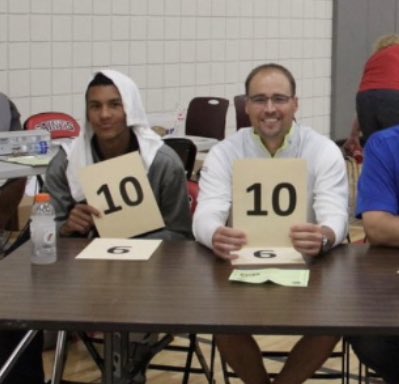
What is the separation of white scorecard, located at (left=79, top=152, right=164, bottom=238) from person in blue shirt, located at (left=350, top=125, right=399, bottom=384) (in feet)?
2.39

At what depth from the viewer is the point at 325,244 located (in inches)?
108

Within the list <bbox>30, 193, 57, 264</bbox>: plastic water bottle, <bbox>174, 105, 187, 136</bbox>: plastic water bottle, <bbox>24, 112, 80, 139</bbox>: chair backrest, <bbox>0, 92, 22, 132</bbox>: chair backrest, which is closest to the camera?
<bbox>30, 193, 57, 264</bbox>: plastic water bottle

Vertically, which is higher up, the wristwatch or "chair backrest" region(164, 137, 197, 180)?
"chair backrest" region(164, 137, 197, 180)

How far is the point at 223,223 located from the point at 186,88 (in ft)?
16.2

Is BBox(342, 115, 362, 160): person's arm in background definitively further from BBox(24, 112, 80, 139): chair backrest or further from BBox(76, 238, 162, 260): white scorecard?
BBox(76, 238, 162, 260): white scorecard

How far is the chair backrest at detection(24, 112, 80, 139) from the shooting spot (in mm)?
5539

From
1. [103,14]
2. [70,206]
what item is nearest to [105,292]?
[70,206]

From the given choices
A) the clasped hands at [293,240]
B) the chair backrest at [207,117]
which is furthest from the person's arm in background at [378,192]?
the chair backrest at [207,117]

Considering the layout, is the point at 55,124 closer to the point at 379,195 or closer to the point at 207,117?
the point at 207,117

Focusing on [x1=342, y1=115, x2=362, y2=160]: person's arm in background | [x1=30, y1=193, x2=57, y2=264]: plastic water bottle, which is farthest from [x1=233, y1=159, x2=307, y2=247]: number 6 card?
[x1=342, y1=115, x2=362, y2=160]: person's arm in background

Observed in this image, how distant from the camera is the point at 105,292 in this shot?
2355 mm

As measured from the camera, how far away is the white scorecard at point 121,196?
10.1ft

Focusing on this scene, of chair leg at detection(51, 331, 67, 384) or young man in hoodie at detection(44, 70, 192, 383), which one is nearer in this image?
chair leg at detection(51, 331, 67, 384)

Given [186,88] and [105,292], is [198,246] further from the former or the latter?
[186,88]
